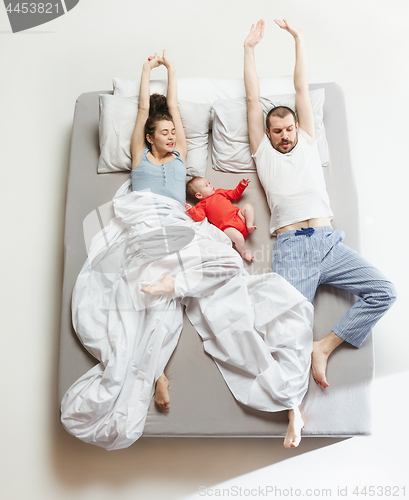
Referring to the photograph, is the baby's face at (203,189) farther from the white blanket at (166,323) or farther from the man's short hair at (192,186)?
the white blanket at (166,323)

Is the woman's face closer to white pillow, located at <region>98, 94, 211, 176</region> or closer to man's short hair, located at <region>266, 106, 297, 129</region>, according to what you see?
white pillow, located at <region>98, 94, 211, 176</region>

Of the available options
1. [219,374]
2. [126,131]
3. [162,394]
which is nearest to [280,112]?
[126,131]

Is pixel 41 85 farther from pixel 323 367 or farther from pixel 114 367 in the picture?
pixel 323 367

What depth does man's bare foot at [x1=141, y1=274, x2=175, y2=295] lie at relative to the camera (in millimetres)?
1692

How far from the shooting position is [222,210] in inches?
75.7

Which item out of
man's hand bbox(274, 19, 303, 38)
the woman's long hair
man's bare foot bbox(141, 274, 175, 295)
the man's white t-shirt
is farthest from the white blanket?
man's hand bbox(274, 19, 303, 38)

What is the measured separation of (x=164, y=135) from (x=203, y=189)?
327 mm

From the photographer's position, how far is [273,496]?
1.81m

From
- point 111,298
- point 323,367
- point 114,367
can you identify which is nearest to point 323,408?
point 323,367

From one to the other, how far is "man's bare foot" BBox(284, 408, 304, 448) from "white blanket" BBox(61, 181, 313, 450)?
4 cm

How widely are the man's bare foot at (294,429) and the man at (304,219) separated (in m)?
0.17

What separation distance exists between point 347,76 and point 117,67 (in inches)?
57.5

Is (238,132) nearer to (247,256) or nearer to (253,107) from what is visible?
(253,107)

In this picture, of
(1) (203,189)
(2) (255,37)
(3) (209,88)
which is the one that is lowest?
(1) (203,189)
